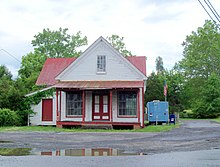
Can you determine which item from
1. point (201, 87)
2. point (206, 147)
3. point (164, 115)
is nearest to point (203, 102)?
point (201, 87)

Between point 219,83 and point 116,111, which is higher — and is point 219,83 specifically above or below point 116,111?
above

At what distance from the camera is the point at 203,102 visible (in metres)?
60.0

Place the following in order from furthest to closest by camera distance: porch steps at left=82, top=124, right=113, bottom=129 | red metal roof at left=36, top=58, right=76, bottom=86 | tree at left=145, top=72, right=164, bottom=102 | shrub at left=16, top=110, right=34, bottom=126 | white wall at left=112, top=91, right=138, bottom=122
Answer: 1. tree at left=145, top=72, right=164, bottom=102
2. red metal roof at left=36, top=58, right=76, bottom=86
3. shrub at left=16, top=110, right=34, bottom=126
4. white wall at left=112, top=91, right=138, bottom=122
5. porch steps at left=82, top=124, right=113, bottom=129

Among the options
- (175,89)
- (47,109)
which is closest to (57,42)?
(175,89)

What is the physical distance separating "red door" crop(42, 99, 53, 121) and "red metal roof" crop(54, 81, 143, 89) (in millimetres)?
2634

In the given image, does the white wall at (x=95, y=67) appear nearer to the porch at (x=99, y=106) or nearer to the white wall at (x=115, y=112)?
the porch at (x=99, y=106)

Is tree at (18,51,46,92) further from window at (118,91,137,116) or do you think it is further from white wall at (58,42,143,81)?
window at (118,91,137,116)

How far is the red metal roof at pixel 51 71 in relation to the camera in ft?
124

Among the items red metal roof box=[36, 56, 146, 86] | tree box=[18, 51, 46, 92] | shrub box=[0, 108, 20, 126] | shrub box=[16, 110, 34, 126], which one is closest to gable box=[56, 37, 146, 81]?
shrub box=[16, 110, 34, 126]

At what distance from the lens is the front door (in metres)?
31.6

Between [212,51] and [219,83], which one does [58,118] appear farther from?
[212,51]

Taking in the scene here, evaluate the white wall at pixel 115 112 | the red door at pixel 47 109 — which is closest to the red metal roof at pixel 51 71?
the red door at pixel 47 109

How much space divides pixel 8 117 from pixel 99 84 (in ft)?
25.3

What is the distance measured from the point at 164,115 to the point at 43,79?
41.9 ft
